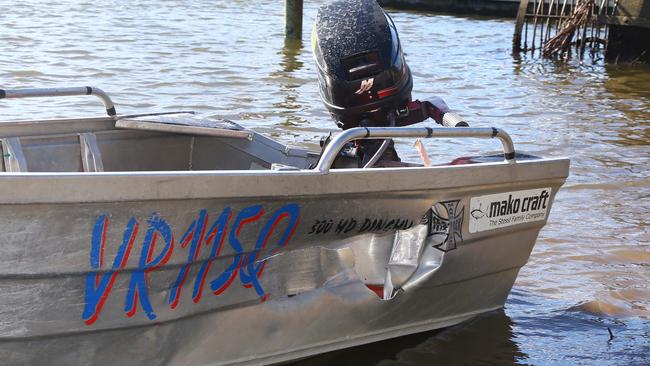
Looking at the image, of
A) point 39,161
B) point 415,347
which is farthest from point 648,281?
point 39,161

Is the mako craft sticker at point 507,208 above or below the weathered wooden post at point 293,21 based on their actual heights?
above

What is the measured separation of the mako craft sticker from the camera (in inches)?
170

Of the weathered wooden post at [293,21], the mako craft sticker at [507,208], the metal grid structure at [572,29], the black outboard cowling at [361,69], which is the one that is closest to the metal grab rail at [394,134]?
the mako craft sticker at [507,208]

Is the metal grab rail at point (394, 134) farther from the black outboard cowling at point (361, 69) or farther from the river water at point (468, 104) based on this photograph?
the river water at point (468, 104)

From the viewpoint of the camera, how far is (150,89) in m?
11.3

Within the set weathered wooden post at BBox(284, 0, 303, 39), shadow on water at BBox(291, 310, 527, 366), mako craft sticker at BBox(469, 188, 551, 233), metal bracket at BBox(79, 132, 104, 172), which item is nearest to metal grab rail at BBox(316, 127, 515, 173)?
mako craft sticker at BBox(469, 188, 551, 233)

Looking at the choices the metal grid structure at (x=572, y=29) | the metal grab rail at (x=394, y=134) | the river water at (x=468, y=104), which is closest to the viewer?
the metal grab rail at (x=394, y=134)

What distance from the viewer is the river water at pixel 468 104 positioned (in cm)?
499

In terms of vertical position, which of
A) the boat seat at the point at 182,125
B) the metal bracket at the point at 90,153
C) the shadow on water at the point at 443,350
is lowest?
the shadow on water at the point at 443,350

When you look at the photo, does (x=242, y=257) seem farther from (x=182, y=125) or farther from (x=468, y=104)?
(x=468, y=104)

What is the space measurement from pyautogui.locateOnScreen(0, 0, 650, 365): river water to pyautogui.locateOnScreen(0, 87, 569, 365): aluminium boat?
0.40 meters

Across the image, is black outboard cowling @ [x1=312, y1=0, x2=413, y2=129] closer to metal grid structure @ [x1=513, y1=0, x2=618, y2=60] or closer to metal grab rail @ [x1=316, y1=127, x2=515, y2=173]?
metal grab rail @ [x1=316, y1=127, x2=515, y2=173]

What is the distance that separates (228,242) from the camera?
146 inches

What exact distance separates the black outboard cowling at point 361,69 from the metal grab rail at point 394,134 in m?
0.67
